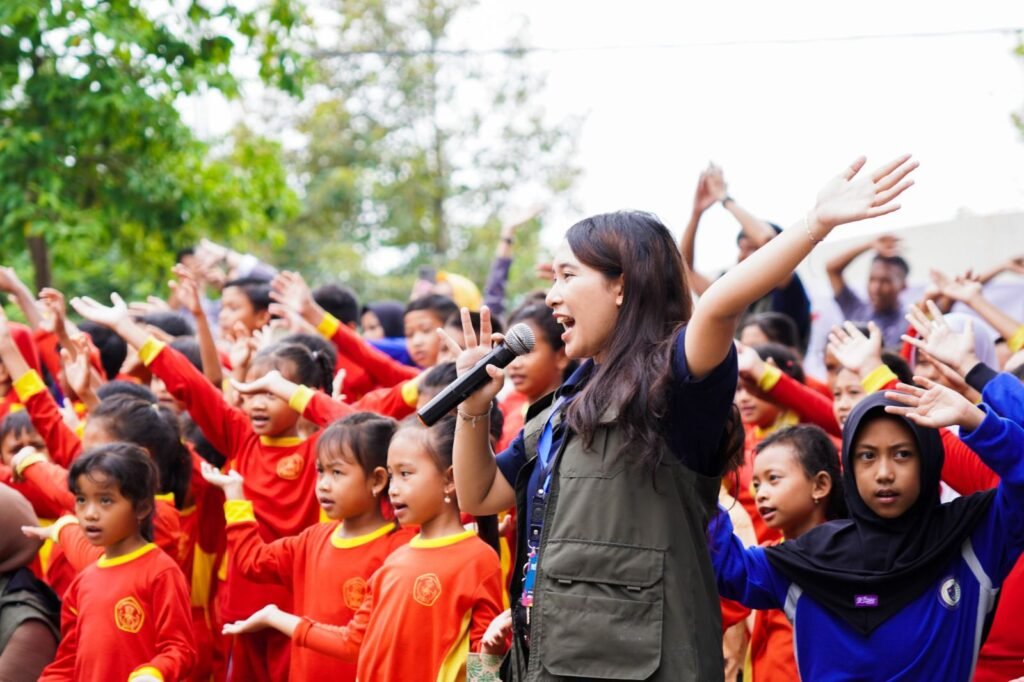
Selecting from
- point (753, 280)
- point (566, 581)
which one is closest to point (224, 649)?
point (566, 581)

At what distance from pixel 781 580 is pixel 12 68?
298 inches

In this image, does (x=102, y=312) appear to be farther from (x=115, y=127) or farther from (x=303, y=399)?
(x=115, y=127)

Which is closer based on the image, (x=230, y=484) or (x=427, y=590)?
(x=427, y=590)

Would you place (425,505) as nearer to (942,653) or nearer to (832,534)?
(832,534)

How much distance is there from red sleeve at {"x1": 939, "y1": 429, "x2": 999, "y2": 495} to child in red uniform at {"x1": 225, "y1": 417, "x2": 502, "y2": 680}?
1.43 metres

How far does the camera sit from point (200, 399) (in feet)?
17.0

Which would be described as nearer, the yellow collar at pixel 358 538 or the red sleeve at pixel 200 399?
the yellow collar at pixel 358 538

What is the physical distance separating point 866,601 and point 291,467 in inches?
100

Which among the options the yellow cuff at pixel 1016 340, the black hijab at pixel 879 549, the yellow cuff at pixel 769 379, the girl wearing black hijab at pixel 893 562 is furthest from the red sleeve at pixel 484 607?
the yellow cuff at pixel 1016 340

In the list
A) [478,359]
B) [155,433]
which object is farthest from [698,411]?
[155,433]

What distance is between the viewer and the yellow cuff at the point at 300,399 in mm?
5023

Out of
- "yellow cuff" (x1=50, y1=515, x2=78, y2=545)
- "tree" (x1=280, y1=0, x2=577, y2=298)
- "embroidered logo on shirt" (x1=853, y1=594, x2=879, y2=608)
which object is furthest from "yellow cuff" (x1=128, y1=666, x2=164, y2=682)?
"tree" (x1=280, y1=0, x2=577, y2=298)

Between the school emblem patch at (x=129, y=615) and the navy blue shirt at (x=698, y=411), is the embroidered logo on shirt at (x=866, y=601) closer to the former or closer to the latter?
the navy blue shirt at (x=698, y=411)

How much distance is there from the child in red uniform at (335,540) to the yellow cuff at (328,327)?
1566 millimetres
